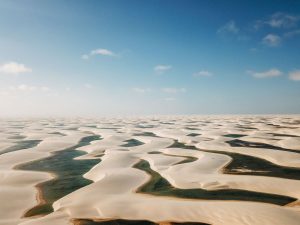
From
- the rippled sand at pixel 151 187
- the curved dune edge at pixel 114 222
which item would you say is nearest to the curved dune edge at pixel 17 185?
the rippled sand at pixel 151 187

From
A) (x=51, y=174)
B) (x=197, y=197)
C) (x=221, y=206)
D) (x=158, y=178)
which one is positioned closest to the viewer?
(x=221, y=206)

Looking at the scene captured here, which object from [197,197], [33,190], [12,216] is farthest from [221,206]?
[33,190]

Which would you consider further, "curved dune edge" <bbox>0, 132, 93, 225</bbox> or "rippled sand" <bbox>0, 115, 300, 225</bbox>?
"curved dune edge" <bbox>0, 132, 93, 225</bbox>

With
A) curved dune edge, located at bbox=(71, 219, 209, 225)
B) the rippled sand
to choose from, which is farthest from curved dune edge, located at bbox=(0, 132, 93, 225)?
curved dune edge, located at bbox=(71, 219, 209, 225)

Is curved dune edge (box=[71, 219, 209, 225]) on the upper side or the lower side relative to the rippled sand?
lower

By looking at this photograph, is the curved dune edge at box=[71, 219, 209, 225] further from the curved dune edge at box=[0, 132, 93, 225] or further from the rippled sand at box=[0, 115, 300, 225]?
the curved dune edge at box=[0, 132, 93, 225]

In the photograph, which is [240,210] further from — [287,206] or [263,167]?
[263,167]

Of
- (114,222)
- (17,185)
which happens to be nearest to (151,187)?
(114,222)

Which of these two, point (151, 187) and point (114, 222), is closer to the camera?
point (114, 222)

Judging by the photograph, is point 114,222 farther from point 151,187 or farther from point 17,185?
point 17,185

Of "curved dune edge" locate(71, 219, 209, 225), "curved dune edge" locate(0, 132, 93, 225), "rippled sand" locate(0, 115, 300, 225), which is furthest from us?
"curved dune edge" locate(0, 132, 93, 225)

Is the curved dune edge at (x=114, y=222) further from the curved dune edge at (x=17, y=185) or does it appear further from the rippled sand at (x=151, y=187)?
the curved dune edge at (x=17, y=185)
